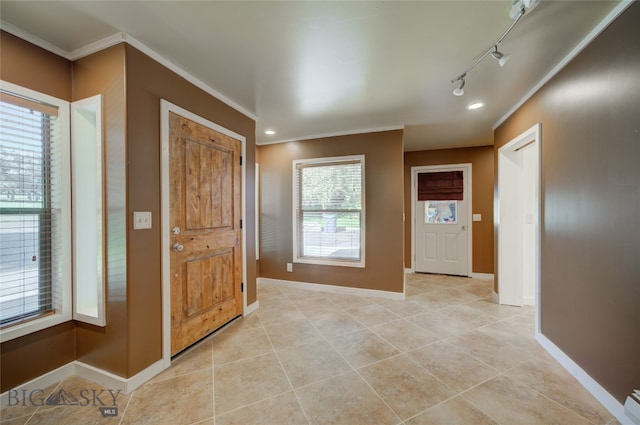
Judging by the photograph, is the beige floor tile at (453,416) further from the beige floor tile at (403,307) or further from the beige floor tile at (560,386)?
the beige floor tile at (403,307)

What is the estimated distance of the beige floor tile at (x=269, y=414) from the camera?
1.43 m

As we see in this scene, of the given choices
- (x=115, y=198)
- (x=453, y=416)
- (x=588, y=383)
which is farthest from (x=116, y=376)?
(x=588, y=383)

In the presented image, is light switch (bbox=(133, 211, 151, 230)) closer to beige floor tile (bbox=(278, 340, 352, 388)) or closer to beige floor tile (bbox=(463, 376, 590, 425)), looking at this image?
beige floor tile (bbox=(278, 340, 352, 388))

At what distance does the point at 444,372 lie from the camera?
1.87 meters

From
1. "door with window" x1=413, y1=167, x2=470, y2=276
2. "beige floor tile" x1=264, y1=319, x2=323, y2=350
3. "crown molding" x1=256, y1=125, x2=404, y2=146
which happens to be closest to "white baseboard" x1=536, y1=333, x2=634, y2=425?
"beige floor tile" x1=264, y1=319, x2=323, y2=350

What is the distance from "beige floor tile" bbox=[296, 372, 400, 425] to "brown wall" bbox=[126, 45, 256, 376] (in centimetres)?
115

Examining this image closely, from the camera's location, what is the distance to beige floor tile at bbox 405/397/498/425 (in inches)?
56.2

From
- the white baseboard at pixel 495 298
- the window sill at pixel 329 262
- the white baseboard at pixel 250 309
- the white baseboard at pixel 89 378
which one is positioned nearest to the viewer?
the white baseboard at pixel 89 378

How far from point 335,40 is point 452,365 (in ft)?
8.43

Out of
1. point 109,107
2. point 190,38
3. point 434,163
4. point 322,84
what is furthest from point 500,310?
point 109,107

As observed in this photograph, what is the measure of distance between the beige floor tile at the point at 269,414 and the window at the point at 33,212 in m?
1.43

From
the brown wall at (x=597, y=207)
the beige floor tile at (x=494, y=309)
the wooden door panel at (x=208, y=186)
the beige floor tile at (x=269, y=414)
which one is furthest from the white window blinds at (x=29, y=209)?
the beige floor tile at (x=494, y=309)

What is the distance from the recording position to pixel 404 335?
2.45 metres

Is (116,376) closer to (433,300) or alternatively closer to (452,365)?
(452,365)
